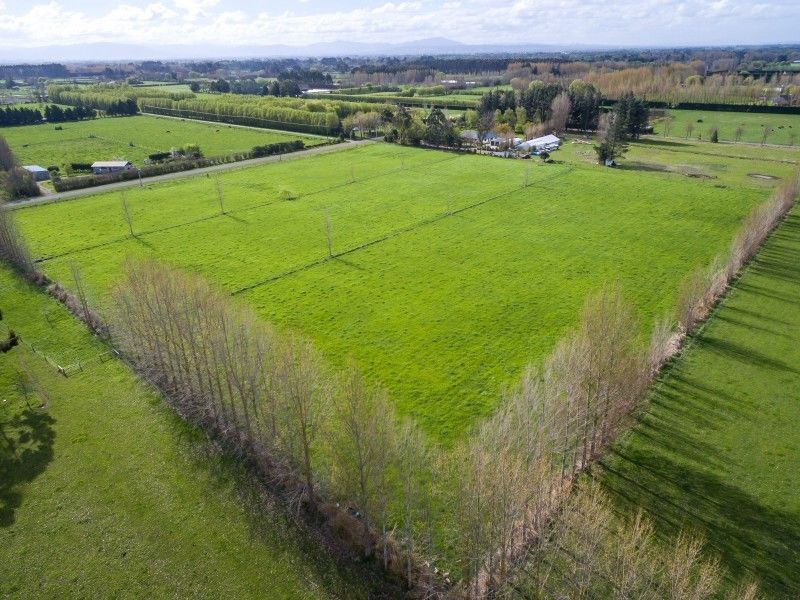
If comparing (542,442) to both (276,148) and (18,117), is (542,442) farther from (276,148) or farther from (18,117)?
(18,117)

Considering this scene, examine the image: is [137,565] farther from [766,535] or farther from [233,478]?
[766,535]

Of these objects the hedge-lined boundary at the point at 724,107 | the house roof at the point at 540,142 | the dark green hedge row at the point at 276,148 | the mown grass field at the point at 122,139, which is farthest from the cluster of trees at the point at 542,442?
the hedge-lined boundary at the point at 724,107

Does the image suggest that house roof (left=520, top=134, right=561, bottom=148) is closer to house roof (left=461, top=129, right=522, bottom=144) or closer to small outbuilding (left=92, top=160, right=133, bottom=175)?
house roof (left=461, top=129, right=522, bottom=144)

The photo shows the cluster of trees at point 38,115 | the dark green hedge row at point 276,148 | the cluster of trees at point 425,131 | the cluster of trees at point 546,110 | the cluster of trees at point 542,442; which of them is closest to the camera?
the cluster of trees at point 542,442

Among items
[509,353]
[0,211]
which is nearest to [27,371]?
[0,211]

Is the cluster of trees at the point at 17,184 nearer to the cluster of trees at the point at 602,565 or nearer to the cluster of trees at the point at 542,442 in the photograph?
the cluster of trees at the point at 542,442

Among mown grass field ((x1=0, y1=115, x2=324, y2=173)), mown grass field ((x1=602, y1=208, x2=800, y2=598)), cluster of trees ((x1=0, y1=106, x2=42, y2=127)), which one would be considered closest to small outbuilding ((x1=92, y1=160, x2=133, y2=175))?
mown grass field ((x1=0, y1=115, x2=324, y2=173))
